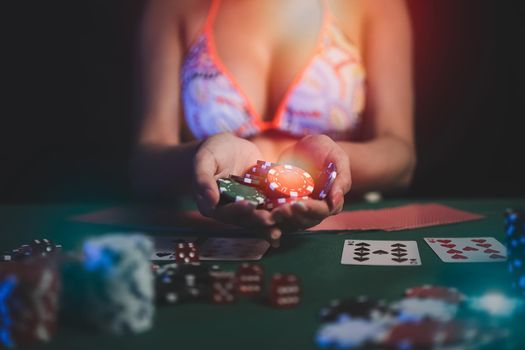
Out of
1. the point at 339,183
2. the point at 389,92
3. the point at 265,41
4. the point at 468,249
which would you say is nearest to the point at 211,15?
the point at 265,41

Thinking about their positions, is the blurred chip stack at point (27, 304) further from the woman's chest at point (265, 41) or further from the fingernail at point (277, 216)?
the woman's chest at point (265, 41)

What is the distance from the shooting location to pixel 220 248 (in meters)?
1.53

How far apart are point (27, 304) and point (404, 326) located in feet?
2.00

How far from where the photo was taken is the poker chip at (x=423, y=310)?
37.2 inches

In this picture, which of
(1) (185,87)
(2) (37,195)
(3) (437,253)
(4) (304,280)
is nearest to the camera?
(4) (304,280)

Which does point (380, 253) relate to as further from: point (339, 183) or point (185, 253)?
point (185, 253)

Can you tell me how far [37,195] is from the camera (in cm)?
296

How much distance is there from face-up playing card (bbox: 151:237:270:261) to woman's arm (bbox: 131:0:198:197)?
2.03 feet

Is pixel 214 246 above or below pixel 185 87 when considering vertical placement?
below

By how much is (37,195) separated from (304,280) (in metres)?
2.14

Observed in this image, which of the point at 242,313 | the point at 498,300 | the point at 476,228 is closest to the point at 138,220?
the point at 242,313

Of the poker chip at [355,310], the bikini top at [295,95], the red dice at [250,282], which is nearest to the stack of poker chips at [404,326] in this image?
the poker chip at [355,310]

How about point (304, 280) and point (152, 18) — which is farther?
point (152, 18)

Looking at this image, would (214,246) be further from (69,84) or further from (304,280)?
(69,84)
